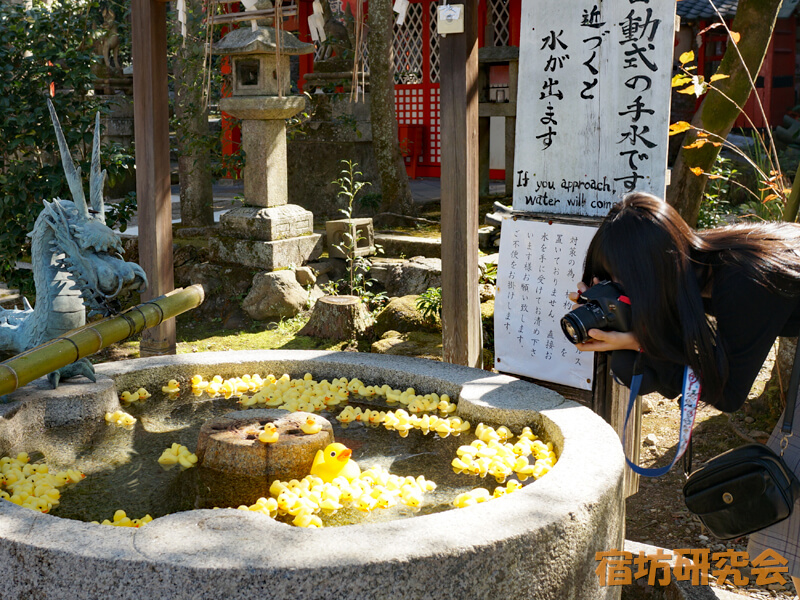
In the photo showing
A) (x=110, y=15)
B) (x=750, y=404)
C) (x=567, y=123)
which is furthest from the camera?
(x=110, y=15)

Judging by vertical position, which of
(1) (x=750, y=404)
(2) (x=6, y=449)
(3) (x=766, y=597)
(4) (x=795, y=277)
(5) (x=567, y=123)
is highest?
(5) (x=567, y=123)

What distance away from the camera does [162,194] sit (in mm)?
5582

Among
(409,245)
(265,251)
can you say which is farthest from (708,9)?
(265,251)

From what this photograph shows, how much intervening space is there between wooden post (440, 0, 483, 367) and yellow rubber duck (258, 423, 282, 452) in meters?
1.64

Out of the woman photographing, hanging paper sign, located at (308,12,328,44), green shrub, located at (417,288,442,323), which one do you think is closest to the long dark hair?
the woman photographing

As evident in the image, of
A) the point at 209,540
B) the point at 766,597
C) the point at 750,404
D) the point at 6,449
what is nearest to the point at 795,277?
the point at 209,540

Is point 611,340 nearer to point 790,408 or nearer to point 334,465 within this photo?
point 790,408

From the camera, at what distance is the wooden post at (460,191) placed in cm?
450

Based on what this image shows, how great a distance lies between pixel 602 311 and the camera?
2.38 m

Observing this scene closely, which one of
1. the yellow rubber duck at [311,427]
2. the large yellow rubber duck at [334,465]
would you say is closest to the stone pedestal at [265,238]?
the yellow rubber duck at [311,427]

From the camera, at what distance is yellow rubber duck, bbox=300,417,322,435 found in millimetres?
3451

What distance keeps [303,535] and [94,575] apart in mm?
577

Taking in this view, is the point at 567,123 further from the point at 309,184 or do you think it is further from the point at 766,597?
the point at 309,184

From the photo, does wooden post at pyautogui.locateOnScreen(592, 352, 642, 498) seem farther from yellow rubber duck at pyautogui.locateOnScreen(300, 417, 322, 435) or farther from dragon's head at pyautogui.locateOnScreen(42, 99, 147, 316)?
dragon's head at pyautogui.locateOnScreen(42, 99, 147, 316)
